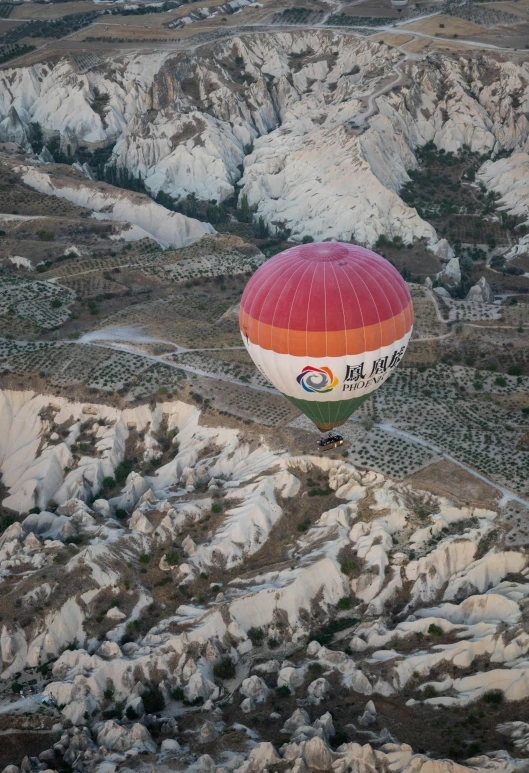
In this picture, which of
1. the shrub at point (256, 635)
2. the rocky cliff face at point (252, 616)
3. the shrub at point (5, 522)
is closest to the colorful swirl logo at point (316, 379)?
the rocky cliff face at point (252, 616)

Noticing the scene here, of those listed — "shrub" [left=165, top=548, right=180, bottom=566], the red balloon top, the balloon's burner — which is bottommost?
"shrub" [left=165, top=548, right=180, bottom=566]

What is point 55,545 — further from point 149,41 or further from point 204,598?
point 149,41

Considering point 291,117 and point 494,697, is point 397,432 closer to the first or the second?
point 494,697

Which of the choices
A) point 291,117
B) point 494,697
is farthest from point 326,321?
point 291,117

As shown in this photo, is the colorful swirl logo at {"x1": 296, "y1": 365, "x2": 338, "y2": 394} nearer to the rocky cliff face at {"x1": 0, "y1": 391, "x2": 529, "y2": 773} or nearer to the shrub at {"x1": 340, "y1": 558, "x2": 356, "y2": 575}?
the rocky cliff face at {"x1": 0, "y1": 391, "x2": 529, "y2": 773}

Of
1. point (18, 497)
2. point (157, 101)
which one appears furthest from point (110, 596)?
point (157, 101)

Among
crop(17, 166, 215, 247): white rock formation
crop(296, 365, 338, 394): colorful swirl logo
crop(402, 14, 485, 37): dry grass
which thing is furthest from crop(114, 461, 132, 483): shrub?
crop(402, 14, 485, 37): dry grass
